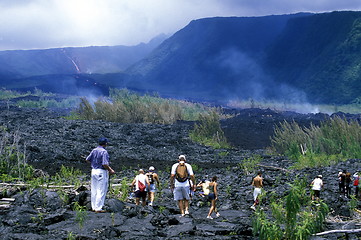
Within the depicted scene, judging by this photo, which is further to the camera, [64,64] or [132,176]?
[64,64]

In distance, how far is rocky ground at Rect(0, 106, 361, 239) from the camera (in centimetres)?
964

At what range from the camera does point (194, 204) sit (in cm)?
1325

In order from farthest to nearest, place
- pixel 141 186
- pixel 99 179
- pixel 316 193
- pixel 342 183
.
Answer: pixel 342 183 < pixel 316 193 < pixel 141 186 < pixel 99 179

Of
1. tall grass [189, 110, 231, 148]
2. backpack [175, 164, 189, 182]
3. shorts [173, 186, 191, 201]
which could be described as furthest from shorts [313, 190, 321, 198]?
tall grass [189, 110, 231, 148]

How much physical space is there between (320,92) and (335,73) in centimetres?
537

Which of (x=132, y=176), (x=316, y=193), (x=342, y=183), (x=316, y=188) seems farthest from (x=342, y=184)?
(x=132, y=176)

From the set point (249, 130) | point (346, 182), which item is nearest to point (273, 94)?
point (249, 130)

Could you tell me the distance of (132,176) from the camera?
1770 centimetres

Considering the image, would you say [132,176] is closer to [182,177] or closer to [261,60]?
[182,177]

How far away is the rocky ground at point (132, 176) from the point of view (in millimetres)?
9641

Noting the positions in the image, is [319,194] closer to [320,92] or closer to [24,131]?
[24,131]

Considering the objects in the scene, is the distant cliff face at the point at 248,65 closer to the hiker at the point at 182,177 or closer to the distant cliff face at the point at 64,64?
the distant cliff face at the point at 64,64

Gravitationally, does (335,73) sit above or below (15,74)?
below

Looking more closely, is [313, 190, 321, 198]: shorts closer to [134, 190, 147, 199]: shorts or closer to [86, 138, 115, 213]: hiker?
[134, 190, 147, 199]: shorts
